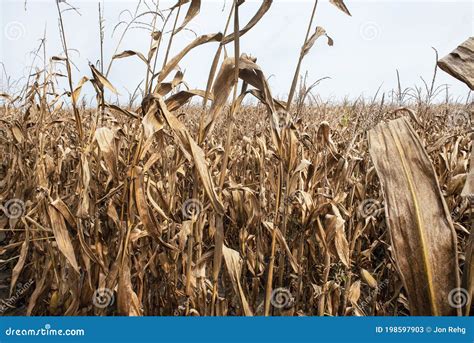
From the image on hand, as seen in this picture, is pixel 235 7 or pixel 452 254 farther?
pixel 235 7

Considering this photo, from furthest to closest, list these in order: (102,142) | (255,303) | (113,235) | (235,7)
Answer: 1. (255,303)
2. (113,235)
3. (102,142)
4. (235,7)

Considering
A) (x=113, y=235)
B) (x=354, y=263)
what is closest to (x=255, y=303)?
(x=354, y=263)

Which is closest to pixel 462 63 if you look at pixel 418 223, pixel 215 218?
pixel 418 223

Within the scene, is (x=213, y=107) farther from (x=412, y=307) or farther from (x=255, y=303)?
(x=255, y=303)

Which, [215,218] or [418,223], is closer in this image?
[418,223]

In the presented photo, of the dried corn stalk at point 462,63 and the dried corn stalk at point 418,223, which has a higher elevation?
the dried corn stalk at point 462,63

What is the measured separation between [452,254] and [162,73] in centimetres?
102

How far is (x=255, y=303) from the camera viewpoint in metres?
2.00

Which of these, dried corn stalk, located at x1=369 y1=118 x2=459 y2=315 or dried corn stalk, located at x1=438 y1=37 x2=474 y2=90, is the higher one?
dried corn stalk, located at x1=438 y1=37 x2=474 y2=90

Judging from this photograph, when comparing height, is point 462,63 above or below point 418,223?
above

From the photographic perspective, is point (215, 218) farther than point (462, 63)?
Yes

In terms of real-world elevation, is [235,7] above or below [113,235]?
above

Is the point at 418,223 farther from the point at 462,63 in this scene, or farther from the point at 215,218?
the point at 215,218

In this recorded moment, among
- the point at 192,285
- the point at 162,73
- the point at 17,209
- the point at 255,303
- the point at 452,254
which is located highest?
the point at 162,73
